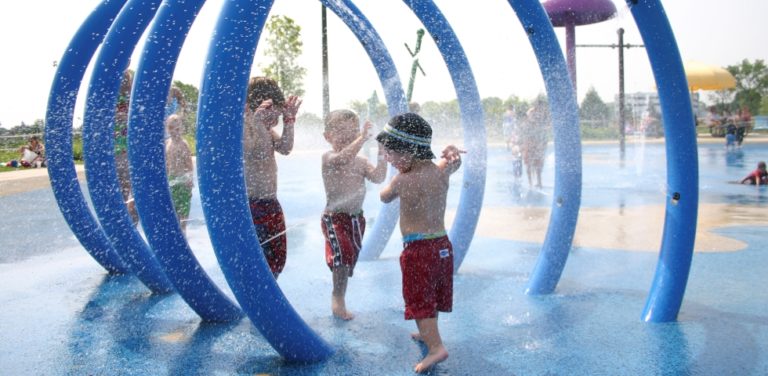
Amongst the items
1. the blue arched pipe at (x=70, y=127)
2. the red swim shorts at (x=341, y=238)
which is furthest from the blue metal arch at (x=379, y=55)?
the blue arched pipe at (x=70, y=127)

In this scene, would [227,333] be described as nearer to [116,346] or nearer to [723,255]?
[116,346]

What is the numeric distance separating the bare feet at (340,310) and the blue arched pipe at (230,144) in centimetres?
125

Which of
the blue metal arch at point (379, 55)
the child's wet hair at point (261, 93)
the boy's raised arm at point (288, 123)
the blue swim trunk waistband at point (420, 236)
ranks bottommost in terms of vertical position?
the blue swim trunk waistband at point (420, 236)

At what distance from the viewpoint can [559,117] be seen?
15.3 feet

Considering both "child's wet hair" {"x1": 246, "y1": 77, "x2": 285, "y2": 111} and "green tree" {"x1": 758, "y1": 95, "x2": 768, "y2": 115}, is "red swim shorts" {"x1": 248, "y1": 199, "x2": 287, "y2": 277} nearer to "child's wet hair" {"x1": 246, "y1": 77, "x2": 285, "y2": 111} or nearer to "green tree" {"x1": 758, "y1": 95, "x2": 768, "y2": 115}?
"child's wet hair" {"x1": 246, "y1": 77, "x2": 285, "y2": 111}

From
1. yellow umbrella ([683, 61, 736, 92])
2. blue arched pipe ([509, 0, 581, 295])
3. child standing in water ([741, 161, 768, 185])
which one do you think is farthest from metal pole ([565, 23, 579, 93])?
yellow umbrella ([683, 61, 736, 92])

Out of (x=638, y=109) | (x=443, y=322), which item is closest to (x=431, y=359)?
(x=443, y=322)

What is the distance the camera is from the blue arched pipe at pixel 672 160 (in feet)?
13.0

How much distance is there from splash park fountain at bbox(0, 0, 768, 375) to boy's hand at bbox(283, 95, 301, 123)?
0.77m

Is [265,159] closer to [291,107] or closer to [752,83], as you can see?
[291,107]

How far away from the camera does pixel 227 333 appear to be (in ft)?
13.5

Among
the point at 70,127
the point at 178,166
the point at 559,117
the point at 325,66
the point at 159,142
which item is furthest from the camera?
the point at 325,66

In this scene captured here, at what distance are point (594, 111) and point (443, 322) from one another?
118 ft

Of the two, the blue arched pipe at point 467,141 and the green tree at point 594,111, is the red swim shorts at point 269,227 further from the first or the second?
the green tree at point 594,111
